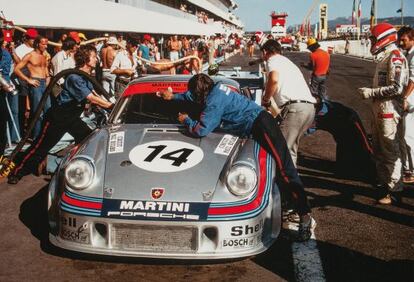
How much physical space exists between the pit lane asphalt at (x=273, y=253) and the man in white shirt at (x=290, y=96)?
0.83m

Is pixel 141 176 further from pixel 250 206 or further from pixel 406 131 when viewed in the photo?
pixel 406 131

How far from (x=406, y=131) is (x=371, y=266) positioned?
230cm

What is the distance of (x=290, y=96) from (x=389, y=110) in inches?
43.9

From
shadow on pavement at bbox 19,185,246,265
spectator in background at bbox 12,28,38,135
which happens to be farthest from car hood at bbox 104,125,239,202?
spectator in background at bbox 12,28,38,135

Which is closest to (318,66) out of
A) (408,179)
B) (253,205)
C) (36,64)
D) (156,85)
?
(408,179)

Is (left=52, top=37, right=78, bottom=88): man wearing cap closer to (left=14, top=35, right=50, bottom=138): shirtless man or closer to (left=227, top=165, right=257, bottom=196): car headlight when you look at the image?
(left=14, top=35, right=50, bottom=138): shirtless man

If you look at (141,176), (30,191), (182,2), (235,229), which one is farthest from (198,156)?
(182,2)

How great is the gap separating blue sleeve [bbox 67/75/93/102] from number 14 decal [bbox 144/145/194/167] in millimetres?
1914

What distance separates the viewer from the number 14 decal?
12.1 feet

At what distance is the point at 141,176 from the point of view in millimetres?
3482

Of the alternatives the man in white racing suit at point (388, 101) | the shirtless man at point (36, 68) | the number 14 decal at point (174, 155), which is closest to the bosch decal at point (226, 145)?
the number 14 decal at point (174, 155)

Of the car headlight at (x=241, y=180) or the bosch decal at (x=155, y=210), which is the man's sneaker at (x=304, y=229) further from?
the bosch decal at (x=155, y=210)

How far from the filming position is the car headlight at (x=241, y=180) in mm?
3365

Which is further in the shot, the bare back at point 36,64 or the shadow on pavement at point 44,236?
the bare back at point 36,64
